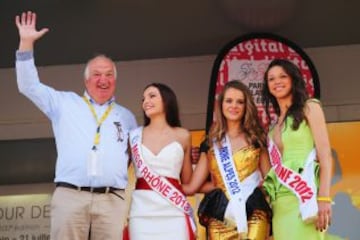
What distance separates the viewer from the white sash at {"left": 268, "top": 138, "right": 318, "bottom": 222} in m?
2.83

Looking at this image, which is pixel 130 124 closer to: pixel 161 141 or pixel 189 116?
pixel 161 141

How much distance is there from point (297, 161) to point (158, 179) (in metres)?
0.72

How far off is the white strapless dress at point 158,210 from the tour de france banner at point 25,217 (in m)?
2.92

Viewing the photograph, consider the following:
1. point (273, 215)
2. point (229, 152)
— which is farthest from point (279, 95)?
point (273, 215)

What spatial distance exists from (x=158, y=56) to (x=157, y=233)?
9.95ft

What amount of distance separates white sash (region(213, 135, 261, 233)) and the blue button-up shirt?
20.9 inches

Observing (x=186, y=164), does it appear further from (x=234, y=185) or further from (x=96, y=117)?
(x=96, y=117)

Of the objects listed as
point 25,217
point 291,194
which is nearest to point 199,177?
point 291,194

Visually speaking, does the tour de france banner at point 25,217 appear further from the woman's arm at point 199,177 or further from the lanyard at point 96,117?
the woman's arm at point 199,177

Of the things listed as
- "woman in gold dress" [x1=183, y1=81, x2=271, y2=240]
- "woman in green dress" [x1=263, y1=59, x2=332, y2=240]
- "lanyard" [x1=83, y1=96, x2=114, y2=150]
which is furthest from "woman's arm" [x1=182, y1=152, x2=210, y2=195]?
"lanyard" [x1=83, y1=96, x2=114, y2=150]

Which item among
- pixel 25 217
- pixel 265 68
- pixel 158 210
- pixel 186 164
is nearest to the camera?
pixel 158 210

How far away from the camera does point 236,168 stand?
3123 millimetres

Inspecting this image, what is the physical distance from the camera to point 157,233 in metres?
3.19

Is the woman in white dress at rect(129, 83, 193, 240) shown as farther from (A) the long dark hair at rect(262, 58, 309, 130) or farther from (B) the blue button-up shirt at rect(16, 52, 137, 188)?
(A) the long dark hair at rect(262, 58, 309, 130)
